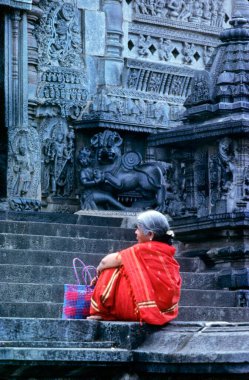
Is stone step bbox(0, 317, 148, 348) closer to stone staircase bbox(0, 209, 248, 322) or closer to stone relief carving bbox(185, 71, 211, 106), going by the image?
stone staircase bbox(0, 209, 248, 322)

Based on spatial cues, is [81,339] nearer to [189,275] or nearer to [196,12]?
[189,275]

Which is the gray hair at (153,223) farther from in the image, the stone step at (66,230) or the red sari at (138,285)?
the stone step at (66,230)

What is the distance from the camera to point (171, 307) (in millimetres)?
11547

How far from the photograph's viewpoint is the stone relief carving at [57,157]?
2062 cm

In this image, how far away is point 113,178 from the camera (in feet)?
66.7

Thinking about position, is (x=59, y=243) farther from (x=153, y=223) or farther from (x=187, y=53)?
(x=187, y=53)

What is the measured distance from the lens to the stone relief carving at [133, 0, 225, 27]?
73.0 ft

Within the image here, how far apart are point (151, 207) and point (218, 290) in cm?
419

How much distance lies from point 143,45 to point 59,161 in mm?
2475

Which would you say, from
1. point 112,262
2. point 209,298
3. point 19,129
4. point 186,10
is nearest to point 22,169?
point 19,129

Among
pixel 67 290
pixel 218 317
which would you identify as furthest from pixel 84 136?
pixel 67 290

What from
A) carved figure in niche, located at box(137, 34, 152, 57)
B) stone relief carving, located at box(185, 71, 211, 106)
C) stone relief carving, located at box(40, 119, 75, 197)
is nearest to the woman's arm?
stone relief carving, located at box(185, 71, 211, 106)

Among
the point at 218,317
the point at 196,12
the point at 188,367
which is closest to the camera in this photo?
the point at 188,367

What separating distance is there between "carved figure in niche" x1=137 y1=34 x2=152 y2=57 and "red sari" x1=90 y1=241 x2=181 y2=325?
35.0 ft
